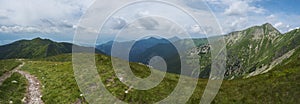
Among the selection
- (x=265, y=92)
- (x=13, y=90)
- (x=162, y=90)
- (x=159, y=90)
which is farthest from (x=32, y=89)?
(x=265, y=92)

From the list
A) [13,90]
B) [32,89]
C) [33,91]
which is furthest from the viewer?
[32,89]

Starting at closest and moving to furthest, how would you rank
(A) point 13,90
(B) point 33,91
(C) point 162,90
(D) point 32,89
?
(A) point 13,90 → (B) point 33,91 → (D) point 32,89 → (C) point 162,90

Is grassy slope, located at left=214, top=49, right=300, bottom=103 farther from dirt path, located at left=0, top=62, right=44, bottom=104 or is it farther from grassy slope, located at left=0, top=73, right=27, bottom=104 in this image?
grassy slope, located at left=0, top=73, right=27, bottom=104

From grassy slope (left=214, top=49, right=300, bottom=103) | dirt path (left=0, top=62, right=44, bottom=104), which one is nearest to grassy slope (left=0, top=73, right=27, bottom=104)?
dirt path (left=0, top=62, right=44, bottom=104)

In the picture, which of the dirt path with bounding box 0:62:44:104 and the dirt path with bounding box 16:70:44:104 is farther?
the dirt path with bounding box 0:62:44:104

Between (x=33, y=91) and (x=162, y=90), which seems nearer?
(x=33, y=91)

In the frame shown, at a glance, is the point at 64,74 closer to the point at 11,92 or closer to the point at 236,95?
the point at 11,92

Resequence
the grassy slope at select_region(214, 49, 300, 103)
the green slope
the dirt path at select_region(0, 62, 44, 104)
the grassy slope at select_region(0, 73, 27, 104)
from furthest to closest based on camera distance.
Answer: the grassy slope at select_region(214, 49, 300, 103)
the green slope
the dirt path at select_region(0, 62, 44, 104)
the grassy slope at select_region(0, 73, 27, 104)

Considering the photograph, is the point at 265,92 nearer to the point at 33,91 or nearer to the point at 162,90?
the point at 162,90
